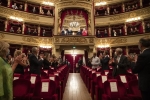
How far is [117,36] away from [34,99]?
12.2m

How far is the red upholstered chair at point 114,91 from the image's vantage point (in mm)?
2383

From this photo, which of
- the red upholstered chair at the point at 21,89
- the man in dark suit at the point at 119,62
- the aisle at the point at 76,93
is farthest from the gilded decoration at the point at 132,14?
the red upholstered chair at the point at 21,89

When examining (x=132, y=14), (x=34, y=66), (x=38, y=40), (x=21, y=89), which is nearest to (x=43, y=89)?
(x=21, y=89)

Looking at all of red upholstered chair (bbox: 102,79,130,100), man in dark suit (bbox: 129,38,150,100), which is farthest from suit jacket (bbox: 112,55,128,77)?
man in dark suit (bbox: 129,38,150,100)

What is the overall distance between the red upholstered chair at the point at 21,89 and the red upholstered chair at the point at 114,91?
1.40m

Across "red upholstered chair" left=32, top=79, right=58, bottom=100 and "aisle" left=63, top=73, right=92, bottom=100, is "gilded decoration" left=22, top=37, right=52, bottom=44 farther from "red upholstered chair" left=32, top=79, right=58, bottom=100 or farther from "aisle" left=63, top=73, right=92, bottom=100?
"red upholstered chair" left=32, top=79, right=58, bottom=100

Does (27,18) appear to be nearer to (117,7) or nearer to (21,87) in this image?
(117,7)

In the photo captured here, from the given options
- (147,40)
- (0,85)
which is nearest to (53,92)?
(0,85)

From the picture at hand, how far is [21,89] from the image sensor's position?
238 cm

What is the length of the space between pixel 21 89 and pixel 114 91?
1657 mm

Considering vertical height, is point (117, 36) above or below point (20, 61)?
above

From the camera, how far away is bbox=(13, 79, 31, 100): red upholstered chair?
2.34 metres

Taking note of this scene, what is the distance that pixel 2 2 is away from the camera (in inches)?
508

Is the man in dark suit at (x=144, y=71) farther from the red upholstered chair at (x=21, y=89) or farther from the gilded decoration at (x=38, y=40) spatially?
the gilded decoration at (x=38, y=40)
